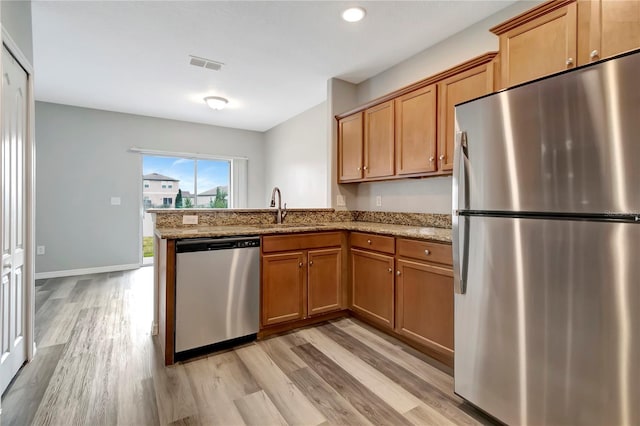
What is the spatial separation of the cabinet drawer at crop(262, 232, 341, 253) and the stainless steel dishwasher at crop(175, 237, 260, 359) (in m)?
0.11

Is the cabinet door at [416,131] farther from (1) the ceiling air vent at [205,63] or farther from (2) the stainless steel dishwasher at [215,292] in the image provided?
(1) the ceiling air vent at [205,63]

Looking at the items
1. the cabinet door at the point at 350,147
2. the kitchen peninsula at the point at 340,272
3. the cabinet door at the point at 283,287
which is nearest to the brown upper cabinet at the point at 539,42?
the kitchen peninsula at the point at 340,272

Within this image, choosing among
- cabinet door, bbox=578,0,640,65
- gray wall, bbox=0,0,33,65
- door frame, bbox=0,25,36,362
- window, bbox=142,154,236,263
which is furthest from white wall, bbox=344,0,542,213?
window, bbox=142,154,236,263

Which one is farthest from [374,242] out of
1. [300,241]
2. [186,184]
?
[186,184]

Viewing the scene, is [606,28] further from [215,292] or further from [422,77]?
[215,292]

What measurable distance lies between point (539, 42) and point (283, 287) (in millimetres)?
2405

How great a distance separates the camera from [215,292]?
228 centimetres

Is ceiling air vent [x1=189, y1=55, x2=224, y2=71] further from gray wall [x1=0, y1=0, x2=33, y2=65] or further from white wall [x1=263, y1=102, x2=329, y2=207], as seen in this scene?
white wall [x1=263, y1=102, x2=329, y2=207]

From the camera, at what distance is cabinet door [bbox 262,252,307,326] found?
253 centimetres

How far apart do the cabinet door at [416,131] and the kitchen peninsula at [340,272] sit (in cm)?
53

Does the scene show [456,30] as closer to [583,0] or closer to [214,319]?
[583,0]

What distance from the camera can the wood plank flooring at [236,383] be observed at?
1.63 meters

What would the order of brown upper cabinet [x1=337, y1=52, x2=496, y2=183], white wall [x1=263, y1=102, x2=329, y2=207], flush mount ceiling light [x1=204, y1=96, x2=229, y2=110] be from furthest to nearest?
1. white wall [x1=263, y1=102, x2=329, y2=207]
2. flush mount ceiling light [x1=204, y1=96, x2=229, y2=110]
3. brown upper cabinet [x1=337, y1=52, x2=496, y2=183]

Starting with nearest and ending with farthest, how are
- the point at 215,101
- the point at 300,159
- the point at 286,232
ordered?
the point at 286,232 → the point at 215,101 → the point at 300,159
